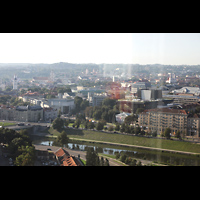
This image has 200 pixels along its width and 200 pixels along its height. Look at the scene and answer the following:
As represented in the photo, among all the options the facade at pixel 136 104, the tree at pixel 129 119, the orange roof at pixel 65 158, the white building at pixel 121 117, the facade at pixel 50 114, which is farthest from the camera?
the white building at pixel 121 117

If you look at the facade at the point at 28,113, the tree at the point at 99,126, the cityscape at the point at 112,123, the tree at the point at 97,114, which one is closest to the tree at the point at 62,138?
the cityscape at the point at 112,123

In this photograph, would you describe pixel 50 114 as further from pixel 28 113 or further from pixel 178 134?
pixel 178 134

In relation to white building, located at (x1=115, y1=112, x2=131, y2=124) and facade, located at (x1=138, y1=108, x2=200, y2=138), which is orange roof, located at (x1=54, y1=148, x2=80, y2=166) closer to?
facade, located at (x1=138, y1=108, x2=200, y2=138)

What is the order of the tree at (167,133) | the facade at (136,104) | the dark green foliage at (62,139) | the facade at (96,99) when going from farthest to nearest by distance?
the facade at (96,99), the facade at (136,104), the tree at (167,133), the dark green foliage at (62,139)

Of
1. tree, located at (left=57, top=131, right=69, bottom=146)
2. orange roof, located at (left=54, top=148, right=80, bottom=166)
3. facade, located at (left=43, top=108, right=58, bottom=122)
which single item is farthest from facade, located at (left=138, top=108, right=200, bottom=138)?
orange roof, located at (left=54, top=148, right=80, bottom=166)

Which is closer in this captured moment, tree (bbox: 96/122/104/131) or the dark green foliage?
the dark green foliage

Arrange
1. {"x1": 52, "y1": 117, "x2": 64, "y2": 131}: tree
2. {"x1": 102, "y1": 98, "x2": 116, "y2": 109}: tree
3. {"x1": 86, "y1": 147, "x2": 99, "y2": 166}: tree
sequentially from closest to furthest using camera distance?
{"x1": 86, "y1": 147, "x2": 99, "y2": 166}: tree, {"x1": 52, "y1": 117, "x2": 64, "y2": 131}: tree, {"x1": 102, "y1": 98, "x2": 116, "y2": 109}: tree

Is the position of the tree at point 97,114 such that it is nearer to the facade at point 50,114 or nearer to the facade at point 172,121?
the facade at point 50,114
